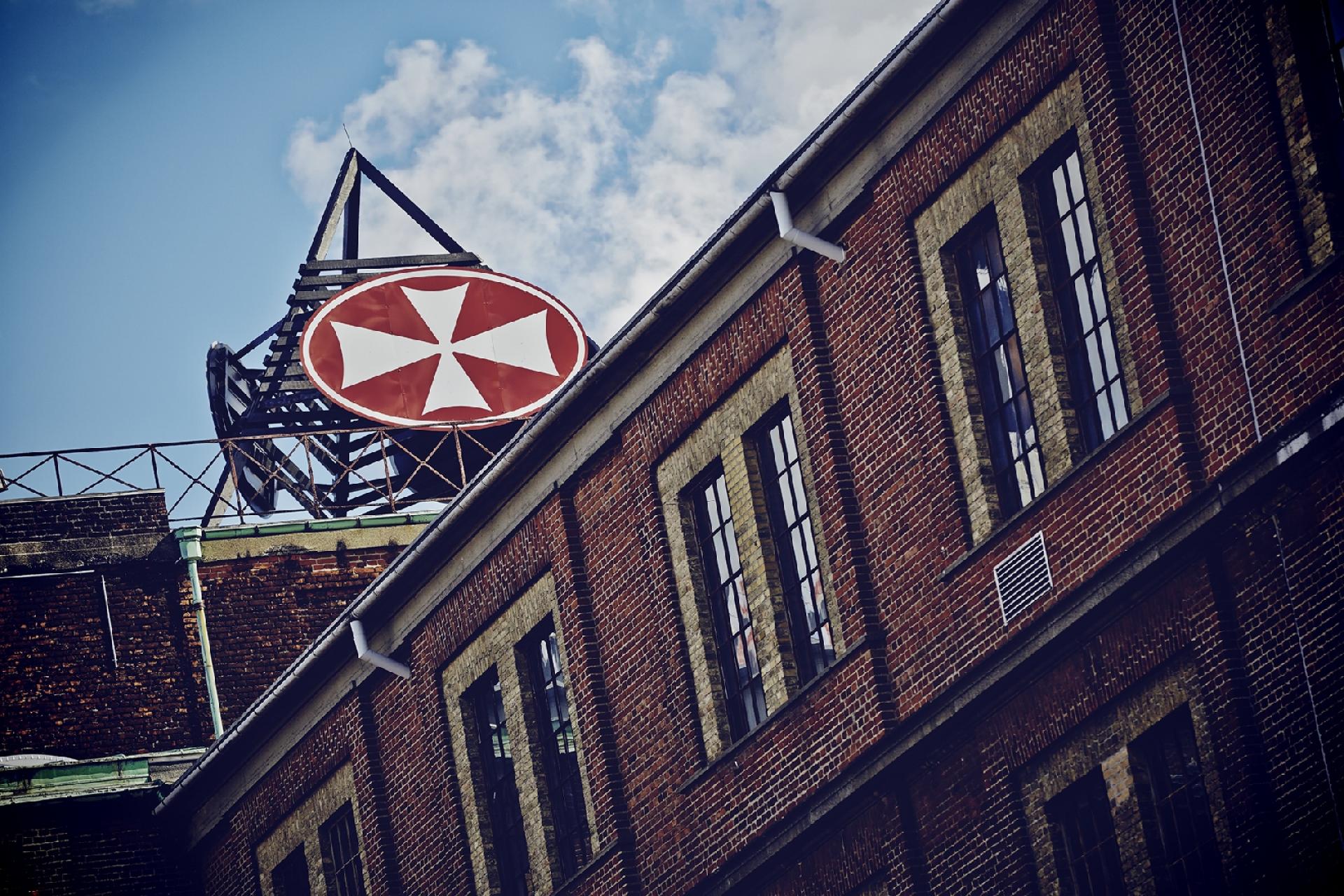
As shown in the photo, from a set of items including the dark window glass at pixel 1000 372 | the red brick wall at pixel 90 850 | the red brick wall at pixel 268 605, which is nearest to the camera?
the dark window glass at pixel 1000 372

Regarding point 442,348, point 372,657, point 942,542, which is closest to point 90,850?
point 372,657

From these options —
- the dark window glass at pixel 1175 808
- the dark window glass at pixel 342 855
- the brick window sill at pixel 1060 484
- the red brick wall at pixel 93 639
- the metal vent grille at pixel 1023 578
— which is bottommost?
the dark window glass at pixel 1175 808

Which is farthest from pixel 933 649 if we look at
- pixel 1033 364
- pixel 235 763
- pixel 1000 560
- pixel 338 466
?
pixel 338 466

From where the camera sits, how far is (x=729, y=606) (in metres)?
23.0

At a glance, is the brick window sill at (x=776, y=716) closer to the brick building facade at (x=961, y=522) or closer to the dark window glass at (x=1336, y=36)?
the brick building facade at (x=961, y=522)

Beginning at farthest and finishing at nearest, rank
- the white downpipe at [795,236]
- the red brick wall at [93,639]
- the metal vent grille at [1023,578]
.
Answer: the red brick wall at [93,639]
the white downpipe at [795,236]
the metal vent grille at [1023,578]

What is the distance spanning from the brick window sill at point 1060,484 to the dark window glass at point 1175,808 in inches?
74.5

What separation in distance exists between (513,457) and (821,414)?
4955mm

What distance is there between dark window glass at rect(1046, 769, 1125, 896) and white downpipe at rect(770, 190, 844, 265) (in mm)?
5069

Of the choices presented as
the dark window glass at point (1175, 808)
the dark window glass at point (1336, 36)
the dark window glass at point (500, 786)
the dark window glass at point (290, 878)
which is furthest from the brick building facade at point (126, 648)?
the dark window glass at point (1336, 36)

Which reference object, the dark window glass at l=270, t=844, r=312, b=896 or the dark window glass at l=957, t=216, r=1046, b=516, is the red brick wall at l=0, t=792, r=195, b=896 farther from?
the dark window glass at l=957, t=216, r=1046, b=516

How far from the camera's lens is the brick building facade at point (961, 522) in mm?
17062

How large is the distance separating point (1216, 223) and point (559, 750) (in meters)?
10.6

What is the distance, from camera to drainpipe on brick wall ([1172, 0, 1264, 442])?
1716 centimetres
